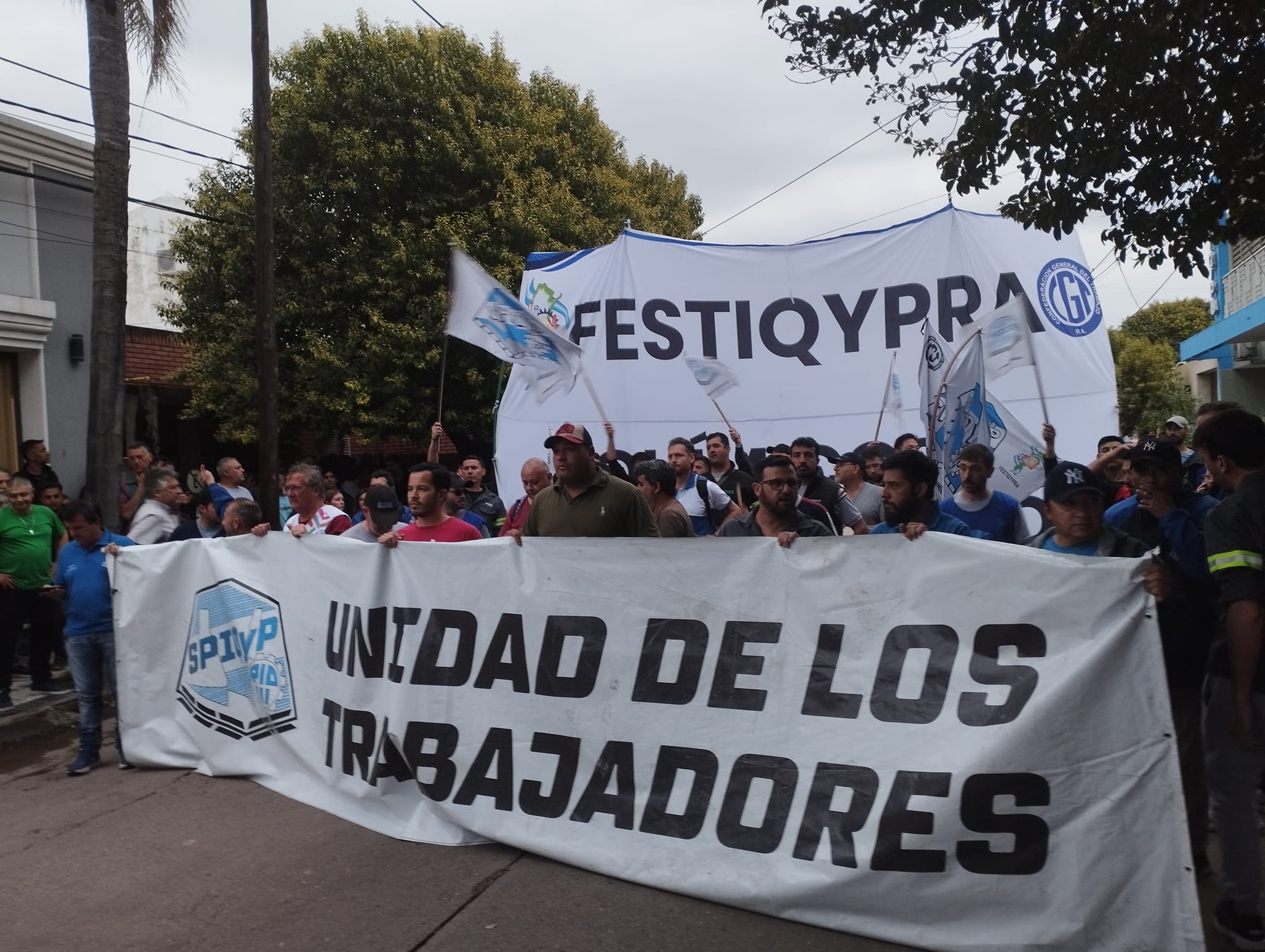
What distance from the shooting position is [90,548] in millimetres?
6957

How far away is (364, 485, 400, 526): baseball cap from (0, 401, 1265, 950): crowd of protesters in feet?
0.04

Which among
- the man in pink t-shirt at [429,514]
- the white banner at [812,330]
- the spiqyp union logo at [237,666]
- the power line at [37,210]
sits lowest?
the spiqyp union logo at [237,666]

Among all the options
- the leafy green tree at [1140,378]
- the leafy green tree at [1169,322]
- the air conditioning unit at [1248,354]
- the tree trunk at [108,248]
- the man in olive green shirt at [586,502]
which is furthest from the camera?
the leafy green tree at [1169,322]

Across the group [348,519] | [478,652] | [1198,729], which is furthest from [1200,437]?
[348,519]

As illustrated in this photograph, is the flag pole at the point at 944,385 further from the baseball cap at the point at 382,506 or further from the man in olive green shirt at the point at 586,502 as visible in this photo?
A: the baseball cap at the point at 382,506

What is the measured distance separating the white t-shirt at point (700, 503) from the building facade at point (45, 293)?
344 inches

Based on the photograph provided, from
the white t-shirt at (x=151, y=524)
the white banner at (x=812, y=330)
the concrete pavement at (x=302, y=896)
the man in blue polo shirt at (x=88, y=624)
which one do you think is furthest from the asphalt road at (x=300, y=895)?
the white banner at (x=812, y=330)

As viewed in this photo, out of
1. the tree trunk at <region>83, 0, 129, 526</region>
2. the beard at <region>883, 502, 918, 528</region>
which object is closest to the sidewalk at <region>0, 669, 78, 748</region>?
the tree trunk at <region>83, 0, 129, 526</region>

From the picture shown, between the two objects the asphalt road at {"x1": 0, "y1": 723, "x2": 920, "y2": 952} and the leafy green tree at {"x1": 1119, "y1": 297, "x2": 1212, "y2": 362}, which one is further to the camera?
the leafy green tree at {"x1": 1119, "y1": 297, "x2": 1212, "y2": 362}

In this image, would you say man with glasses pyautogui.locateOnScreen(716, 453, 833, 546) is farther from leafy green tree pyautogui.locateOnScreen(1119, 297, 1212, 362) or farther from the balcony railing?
leafy green tree pyautogui.locateOnScreen(1119, 297, 1212, 362)

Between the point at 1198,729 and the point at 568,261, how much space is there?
7806 mm

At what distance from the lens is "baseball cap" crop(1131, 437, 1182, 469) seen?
15.6 feet

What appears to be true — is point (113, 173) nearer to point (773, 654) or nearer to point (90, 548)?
point (90, 548)

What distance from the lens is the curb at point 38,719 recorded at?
26.2 feet
